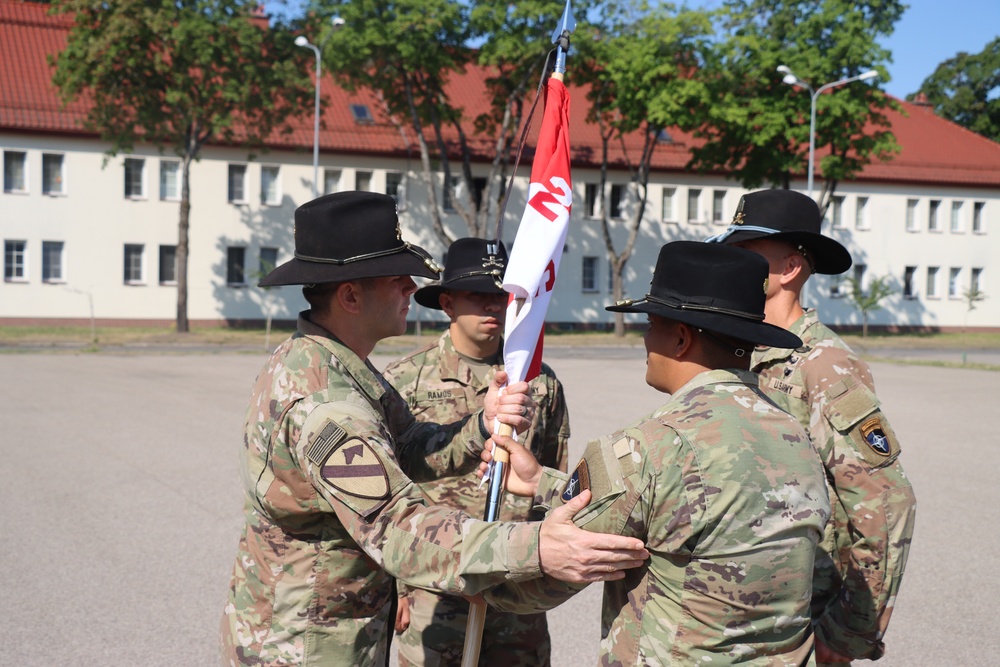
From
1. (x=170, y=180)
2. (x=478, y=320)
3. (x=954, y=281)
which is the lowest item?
(x=954, y=281)

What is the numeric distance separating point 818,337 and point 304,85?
1332 inches

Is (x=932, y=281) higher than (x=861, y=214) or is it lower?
lower

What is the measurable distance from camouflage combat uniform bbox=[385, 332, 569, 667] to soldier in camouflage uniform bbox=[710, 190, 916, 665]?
123cm

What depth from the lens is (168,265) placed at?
40.6 metres

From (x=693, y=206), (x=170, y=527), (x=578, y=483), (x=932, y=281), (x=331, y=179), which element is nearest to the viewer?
(x=578, y=483)

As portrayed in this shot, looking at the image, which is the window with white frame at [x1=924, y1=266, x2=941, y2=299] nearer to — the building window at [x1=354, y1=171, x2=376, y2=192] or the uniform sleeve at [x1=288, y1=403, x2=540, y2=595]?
the building window at [x1=354, y1=171, x2=376, y2=192]

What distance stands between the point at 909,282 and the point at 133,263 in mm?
36736

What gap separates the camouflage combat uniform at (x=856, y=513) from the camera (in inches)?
131

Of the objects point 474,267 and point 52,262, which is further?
point 52,262

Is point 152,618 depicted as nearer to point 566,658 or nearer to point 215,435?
point 566,658

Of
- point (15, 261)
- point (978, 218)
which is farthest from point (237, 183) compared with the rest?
point (978, 218)

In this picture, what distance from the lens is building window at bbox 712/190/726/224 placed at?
4800 cm

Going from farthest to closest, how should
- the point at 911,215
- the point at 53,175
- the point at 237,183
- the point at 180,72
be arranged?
the point at 911,215 < the point at 237,183 < the point at 53,175 < the point at 180,72

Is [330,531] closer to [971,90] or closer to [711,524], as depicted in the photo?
[711,524]
